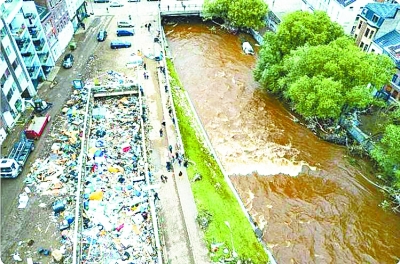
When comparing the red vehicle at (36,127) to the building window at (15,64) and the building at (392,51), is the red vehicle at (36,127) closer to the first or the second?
the building window at (15,64)

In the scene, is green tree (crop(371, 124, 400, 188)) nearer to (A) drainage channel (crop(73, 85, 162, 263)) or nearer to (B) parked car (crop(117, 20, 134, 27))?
(A) drainage channel (crop(73, 85, 162, 263))

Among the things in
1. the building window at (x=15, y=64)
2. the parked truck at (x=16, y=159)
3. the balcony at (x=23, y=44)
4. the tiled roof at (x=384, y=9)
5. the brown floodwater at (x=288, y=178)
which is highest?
the tiled roof at (x=384, y=9)

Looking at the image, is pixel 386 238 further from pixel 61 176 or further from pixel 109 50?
pixel 109 50

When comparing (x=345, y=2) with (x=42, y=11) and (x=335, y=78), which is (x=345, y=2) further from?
(x=42, y=11)

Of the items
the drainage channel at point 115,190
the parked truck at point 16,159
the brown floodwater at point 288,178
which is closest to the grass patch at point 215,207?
the brown floodwater at point 288,178

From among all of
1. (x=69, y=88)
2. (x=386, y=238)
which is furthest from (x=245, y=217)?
(x=69, y=88)
